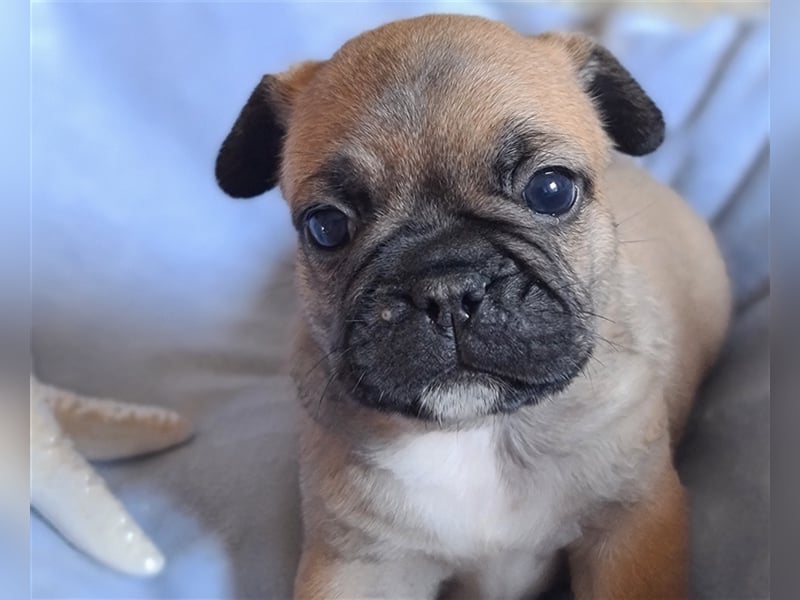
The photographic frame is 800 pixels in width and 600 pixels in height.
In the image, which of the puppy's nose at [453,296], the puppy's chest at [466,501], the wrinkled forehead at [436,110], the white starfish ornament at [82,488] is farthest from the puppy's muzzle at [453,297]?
the white starfish ornament at [82,488]

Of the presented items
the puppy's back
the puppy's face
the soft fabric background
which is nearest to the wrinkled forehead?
the puppy's face

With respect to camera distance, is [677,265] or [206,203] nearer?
[677,265]

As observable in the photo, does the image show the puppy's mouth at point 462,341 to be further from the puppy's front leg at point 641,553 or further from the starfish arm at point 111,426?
the starfish arm at point 111,426

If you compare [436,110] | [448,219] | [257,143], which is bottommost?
[257,143]

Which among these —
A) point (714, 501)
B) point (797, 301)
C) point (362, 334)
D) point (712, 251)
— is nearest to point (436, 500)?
point (362, 334)

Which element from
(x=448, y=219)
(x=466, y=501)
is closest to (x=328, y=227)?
(x=448, y=219)

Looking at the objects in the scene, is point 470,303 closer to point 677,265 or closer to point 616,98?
point 616,98

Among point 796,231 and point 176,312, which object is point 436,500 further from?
point 176,312
